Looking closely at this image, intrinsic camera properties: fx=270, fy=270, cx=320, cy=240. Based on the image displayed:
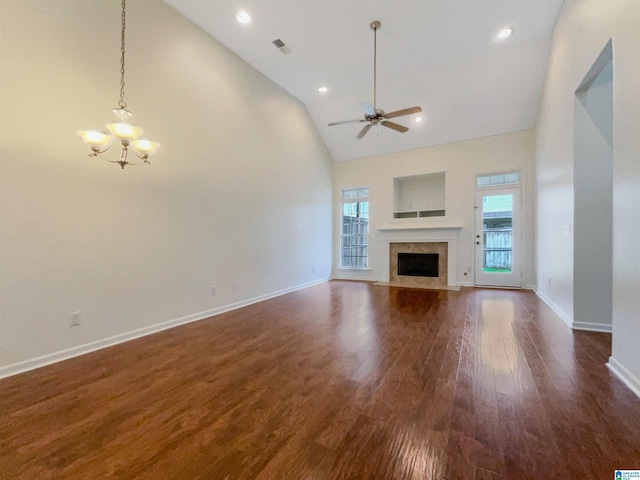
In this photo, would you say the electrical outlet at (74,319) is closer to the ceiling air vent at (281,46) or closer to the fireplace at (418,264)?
the ceiling air vent at (281,46)

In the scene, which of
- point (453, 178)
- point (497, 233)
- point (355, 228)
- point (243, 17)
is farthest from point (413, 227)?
point (243, 17)

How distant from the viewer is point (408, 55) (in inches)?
174

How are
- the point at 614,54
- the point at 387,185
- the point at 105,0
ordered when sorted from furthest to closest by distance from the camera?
the point at 387,185, the point at 105,0, the point at 614,54

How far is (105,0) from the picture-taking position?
2742 millimetres

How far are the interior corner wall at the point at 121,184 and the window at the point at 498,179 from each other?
464cm

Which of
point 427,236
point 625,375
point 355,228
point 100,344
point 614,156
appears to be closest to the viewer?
point 625,375

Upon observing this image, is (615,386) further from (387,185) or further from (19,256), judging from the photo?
(387,185)

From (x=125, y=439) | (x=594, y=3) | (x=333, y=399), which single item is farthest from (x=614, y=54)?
(x=125, y=439)

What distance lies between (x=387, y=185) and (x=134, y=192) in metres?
5.50

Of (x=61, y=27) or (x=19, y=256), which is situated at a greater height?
(x=61, y=27)

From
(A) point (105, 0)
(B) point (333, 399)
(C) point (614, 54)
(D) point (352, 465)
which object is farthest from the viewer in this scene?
(A) point (105, 0)

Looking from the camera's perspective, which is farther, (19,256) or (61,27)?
(61,27)

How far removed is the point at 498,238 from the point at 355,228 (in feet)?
10.9

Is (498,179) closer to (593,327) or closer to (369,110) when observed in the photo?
(593,327)
